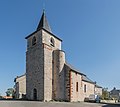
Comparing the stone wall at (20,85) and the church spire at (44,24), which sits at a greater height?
the church spire at (44,24)

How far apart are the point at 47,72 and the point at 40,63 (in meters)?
1.81

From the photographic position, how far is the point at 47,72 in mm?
33375

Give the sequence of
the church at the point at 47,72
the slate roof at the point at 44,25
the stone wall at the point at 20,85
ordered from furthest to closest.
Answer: the stone wall at the point at 20,85 < the slate roof at the point at 44,25 < the church at the point at 47,72

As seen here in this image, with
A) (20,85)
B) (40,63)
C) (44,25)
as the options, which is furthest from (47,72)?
(20,85)

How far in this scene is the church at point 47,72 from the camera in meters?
33.0

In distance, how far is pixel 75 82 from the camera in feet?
118

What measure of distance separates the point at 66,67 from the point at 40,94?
6.27 m

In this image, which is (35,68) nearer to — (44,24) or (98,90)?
(44,24)

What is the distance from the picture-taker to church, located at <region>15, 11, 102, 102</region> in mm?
33009

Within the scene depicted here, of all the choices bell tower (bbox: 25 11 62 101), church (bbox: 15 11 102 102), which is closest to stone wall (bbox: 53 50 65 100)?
church (bbox: 15 11 102 102)

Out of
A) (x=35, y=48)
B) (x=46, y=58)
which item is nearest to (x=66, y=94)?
(x=46, y=58)

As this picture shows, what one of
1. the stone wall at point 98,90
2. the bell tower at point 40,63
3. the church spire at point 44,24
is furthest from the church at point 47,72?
the stone wall at point 98,90

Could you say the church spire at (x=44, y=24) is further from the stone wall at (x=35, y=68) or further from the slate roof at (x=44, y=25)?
the stone wall at (x=35, y=68)

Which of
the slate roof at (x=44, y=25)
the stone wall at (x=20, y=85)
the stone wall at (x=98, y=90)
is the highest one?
the slate roof at (x=44, y=25)
